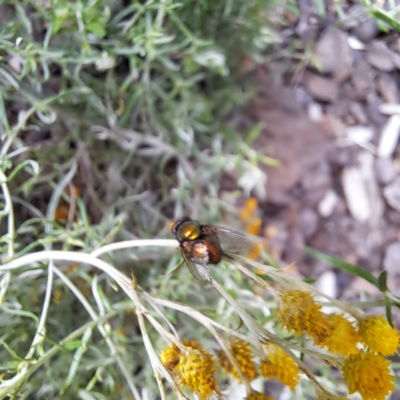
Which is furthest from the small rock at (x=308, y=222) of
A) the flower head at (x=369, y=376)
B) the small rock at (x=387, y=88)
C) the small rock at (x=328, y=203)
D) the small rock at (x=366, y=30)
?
the flower head at (x=369, y=376)

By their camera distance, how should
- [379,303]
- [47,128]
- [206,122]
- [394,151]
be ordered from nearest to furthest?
1. [379,303]
2. [47,128]
3. [206,122]
4. [394,151]

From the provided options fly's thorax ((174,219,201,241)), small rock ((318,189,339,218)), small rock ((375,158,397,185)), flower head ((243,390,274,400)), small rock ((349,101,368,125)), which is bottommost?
small rock ((318,189,339,218))

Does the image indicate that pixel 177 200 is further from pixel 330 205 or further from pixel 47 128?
pixel 330 205

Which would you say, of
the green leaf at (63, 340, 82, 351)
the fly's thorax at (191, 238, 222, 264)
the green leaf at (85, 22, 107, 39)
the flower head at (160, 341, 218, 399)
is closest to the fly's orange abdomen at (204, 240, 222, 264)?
the fly's thorax at (191, 238, 222, 264)

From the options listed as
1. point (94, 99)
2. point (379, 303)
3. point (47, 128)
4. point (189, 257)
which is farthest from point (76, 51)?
point (379, 303)

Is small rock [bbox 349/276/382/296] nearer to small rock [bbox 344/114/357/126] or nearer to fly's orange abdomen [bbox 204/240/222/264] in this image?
small rock [bbox 344/114/357/126]

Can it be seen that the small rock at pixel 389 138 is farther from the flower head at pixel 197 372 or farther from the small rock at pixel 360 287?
the flower head at pixel 197 372
